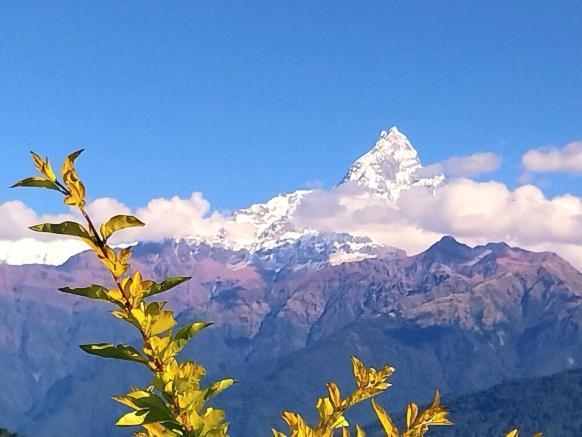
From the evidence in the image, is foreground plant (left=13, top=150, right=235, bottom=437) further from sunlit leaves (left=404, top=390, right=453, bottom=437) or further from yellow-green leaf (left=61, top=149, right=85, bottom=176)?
sunlit leaves (left=404, top=390, right=453, bottom=437)

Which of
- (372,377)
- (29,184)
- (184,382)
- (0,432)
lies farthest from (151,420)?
(0,432)

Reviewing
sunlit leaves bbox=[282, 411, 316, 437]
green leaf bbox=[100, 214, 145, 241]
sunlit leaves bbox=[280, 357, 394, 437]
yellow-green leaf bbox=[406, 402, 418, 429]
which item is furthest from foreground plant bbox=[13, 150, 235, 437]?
yellow-green leaf bbox=[406, 402, 418, 429]

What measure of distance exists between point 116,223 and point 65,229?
257mm

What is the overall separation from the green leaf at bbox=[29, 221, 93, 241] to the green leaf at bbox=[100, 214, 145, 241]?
0.25 ft

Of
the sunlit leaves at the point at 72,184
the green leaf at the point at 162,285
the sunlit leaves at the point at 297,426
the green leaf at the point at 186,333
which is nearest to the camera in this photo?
the sunlit leaves at the point at 72,184

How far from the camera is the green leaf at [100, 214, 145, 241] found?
428 cm

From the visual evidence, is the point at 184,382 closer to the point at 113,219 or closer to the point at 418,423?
the point at 113,219

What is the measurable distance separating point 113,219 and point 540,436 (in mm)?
3353

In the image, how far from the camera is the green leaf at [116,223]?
4277mm

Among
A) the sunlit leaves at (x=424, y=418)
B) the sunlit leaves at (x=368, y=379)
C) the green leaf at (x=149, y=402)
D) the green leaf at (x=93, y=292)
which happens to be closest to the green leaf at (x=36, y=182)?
the green leaf at (x=93, y=292)

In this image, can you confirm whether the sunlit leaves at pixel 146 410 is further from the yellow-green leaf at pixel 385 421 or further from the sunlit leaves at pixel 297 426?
the yellow-green leaf at pixel 385 421

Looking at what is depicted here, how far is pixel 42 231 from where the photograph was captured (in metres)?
4.27

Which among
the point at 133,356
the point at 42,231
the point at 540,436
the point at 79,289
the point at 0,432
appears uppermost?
the point at 42,231

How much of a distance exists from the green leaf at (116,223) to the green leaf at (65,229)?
0.25 feet
